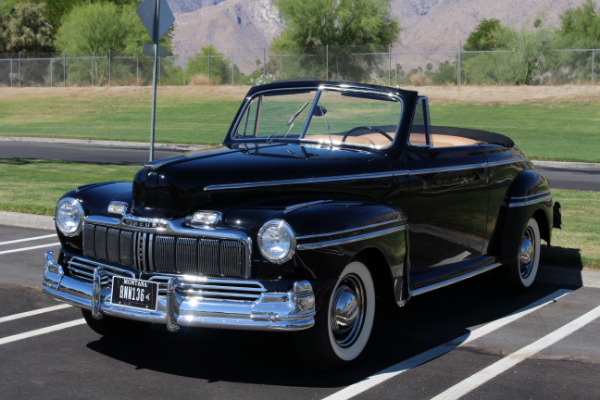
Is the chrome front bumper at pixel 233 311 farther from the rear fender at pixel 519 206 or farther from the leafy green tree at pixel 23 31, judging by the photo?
the leafy green tree at pixel 23 31

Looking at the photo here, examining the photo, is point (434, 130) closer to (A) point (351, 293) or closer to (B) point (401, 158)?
(B) point (401, 158)

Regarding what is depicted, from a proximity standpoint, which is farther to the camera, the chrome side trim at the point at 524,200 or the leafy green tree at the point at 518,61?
the leafy green tree at the point at 518,61

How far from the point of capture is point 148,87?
49.0 meters

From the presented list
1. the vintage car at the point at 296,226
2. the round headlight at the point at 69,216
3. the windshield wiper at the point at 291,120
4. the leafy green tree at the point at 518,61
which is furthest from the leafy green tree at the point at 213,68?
the round headlight at the point at 69,216

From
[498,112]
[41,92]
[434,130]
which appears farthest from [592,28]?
[434,130]

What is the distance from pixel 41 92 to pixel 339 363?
48.4 metres

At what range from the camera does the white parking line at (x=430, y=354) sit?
193 inches

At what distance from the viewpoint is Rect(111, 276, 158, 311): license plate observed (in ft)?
16.1

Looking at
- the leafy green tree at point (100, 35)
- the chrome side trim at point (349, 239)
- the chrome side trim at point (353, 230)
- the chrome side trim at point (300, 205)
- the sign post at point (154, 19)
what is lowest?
the chrome side trim at point (349, 239)

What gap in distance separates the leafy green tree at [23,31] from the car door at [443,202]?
68417 mm

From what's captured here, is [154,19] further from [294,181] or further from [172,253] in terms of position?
[172,253]

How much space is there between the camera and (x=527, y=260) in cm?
754

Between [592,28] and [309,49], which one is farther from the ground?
[592,28]

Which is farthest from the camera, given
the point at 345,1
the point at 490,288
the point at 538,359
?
the point at 345,1
